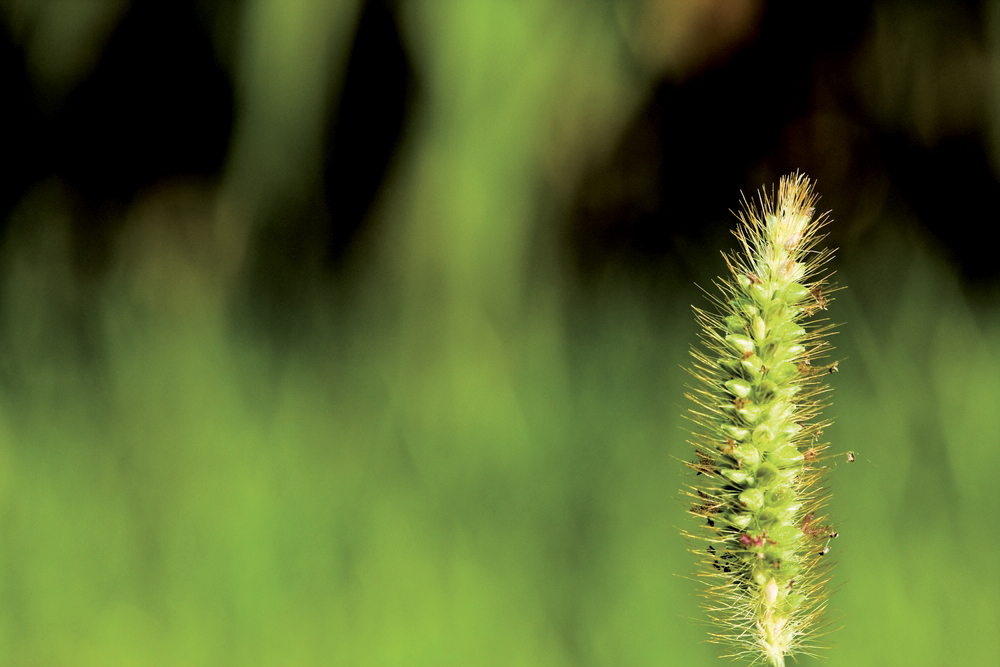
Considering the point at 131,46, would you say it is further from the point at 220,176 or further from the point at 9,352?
the point at 9,352

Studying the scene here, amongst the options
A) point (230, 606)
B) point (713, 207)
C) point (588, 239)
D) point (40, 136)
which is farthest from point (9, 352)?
point (713, 207)

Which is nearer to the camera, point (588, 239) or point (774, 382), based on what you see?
point (774, 382)

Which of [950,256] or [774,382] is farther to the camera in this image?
[950,256]

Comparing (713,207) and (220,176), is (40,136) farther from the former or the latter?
(713,207)

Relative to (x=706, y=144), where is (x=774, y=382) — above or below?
below

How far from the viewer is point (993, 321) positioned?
12.4 feet

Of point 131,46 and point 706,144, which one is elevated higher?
point 131,46

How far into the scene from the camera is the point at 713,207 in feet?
11.9

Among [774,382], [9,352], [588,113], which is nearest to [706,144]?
[588,113]

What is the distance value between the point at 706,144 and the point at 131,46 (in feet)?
9.93

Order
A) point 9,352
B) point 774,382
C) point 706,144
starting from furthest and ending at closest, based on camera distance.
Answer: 1. point 9,352
2. point 706,144
3. point 774,382

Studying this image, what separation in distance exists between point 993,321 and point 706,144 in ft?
5.85

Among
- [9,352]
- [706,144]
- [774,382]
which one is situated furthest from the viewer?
[9,352]

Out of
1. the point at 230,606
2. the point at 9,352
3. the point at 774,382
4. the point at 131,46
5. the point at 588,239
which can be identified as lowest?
the point at 230,606
